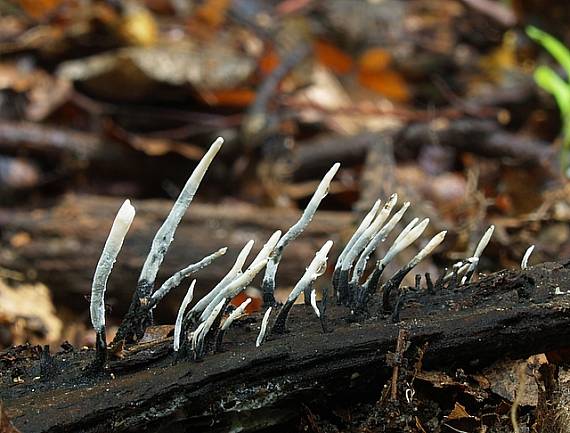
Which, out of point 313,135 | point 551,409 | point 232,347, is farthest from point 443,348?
point 313,135

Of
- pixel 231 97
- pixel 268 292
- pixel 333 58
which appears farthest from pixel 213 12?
pixel 268 292

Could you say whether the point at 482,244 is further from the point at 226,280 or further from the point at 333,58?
the point at 333,58

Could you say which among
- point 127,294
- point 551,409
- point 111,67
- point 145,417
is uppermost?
point 111,67

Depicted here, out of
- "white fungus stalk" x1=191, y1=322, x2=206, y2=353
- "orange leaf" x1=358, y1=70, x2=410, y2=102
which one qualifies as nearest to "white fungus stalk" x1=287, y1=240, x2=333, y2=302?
"white fungus stalk" x1=191, y1=322, x2=206, y2=353

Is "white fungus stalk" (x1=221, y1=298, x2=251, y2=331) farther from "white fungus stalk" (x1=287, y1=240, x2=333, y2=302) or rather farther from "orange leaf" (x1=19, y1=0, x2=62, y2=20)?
"orange leaf" (x1=19, y1=0, x2=62, y2=20)

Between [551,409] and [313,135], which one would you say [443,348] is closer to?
[551,409]

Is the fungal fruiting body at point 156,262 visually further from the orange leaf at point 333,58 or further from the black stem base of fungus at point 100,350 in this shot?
the orange leaf at point 333,58

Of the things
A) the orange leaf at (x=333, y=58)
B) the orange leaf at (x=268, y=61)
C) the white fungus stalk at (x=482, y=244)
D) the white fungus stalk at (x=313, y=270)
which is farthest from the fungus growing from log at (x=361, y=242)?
the orange leaf at (x=333, y=58)
